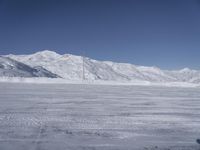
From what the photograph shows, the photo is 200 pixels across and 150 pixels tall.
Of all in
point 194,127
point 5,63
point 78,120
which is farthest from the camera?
point 5,63

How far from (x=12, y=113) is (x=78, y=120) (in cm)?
306

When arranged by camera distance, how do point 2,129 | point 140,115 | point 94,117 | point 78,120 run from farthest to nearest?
point 140,115, point 94,117, point 78,120, point 2,129

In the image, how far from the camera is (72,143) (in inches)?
276

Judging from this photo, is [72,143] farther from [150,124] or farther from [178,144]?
[150,124]

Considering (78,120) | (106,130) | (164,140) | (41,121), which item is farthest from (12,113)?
(164,140)

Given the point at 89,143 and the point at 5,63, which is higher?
the point at 5,63

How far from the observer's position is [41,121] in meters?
9.76

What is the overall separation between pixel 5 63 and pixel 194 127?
183851 millimetres

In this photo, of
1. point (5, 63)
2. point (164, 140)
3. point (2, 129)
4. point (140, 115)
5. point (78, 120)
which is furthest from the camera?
point (5, 63)

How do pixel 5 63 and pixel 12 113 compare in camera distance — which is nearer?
pixel 12 113

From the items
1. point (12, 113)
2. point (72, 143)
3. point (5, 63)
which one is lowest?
point (72, 143)

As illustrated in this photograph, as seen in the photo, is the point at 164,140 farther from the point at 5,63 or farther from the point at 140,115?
the point at 5,63

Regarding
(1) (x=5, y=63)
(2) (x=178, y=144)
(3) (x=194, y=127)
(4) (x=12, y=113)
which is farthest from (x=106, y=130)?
(1) (x=5, y=63)

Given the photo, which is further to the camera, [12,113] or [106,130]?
[12,113]
